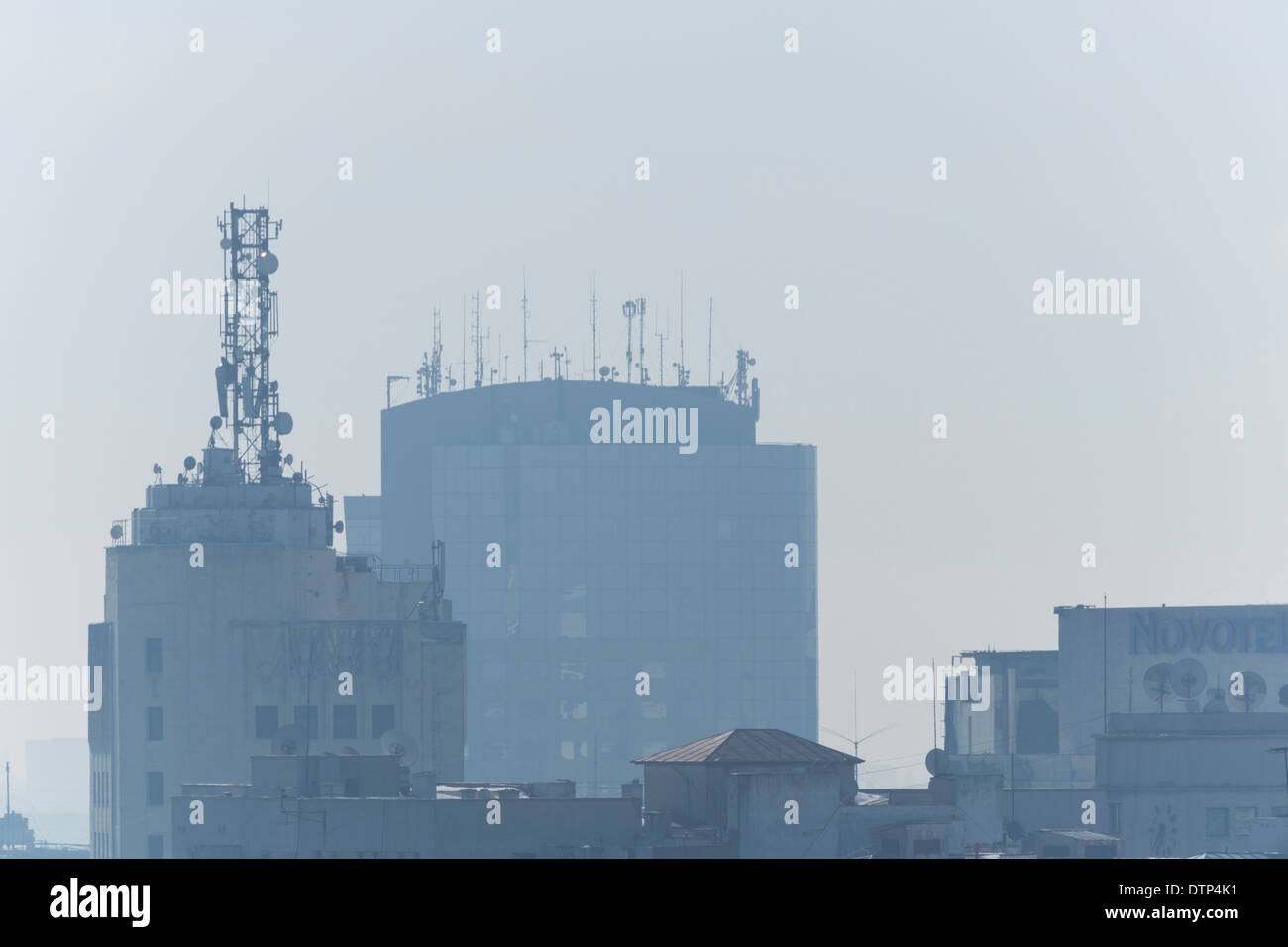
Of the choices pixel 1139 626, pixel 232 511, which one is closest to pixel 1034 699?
pixel 1139 626

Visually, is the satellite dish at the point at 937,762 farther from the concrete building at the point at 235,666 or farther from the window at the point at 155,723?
the window at the point at 155,723

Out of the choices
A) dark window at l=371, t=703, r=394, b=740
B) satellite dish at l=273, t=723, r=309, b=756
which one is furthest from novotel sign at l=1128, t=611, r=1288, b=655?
satellite dish at l=273, t=723, r=309, b=756

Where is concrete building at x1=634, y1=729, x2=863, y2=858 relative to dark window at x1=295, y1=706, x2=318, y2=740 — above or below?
below

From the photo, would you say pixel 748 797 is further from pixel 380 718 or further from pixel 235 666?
pixel 235 666

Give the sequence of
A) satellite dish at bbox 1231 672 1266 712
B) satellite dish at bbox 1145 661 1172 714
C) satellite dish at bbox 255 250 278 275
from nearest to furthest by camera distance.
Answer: satellite dish at bbox 1231 672 1266 712
satellite dish at bbox 1145 661 1172 714
satellite dish at bbox 255 250 278 275

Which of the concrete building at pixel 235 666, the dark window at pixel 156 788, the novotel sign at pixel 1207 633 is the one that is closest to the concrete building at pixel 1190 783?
the novotel sign at pixel 1207 633

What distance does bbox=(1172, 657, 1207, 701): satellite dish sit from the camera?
426ft

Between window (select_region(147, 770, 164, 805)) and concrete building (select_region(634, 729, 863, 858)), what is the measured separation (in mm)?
39487

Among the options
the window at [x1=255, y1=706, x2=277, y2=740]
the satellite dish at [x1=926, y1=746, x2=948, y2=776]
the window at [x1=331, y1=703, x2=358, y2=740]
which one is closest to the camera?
the satellite dish at [x1=926, y1=746, x2=948, y2=776]

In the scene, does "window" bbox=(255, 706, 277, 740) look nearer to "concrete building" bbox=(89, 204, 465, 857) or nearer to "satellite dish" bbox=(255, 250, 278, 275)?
"concrete building" bbox=(89, 204, 465, 857)

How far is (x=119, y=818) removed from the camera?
133375 millimetres

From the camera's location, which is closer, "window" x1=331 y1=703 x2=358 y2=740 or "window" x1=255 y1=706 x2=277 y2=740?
"window" x1=331 y1=703 x2=358 y2=740

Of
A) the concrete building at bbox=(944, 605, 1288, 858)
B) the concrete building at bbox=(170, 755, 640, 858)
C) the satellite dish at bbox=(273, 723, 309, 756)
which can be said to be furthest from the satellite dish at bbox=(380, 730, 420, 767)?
the concrete building at bbox=(944, 605, 1288, 858)

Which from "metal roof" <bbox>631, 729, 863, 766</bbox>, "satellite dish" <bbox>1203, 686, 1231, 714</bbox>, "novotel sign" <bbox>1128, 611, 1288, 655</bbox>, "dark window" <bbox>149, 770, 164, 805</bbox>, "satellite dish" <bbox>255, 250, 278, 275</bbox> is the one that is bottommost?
"dark window" <bbox>149, 770, 164, 805</bbox>
